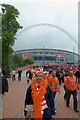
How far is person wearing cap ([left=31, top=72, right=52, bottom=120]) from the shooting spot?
22.6 feet

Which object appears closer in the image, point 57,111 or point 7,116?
point 7,116

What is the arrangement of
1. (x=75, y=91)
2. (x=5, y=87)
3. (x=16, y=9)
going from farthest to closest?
(x=16, y=9), (x=75, y=91), (x=5, y=87)

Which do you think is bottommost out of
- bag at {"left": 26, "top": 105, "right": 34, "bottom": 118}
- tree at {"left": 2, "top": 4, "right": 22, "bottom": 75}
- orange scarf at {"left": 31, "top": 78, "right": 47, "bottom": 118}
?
bag at {"left": 26, "top": 105, "right": 34, "bottom": 118}

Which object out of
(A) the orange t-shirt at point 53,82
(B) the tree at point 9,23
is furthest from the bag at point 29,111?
(B) the tree at point 9,23

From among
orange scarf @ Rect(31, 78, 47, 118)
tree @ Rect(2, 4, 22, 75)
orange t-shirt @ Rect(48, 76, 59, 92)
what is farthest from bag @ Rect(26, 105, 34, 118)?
tree @ Rect(2, 4, 22, 75)

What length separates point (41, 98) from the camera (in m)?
7.05

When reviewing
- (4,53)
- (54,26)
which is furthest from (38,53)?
(4,53)

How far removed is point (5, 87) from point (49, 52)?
5831 inches

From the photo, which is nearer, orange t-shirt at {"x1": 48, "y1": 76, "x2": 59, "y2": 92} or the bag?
the bag

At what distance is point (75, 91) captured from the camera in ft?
45.2

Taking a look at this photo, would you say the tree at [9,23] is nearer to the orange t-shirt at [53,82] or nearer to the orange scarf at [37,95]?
the orange t-shirt at [53,82]

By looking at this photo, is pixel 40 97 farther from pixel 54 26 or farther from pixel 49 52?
pixel 49 52

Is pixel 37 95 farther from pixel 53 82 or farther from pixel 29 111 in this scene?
pixel 53 82

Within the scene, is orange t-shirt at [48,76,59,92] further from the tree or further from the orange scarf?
the tree
